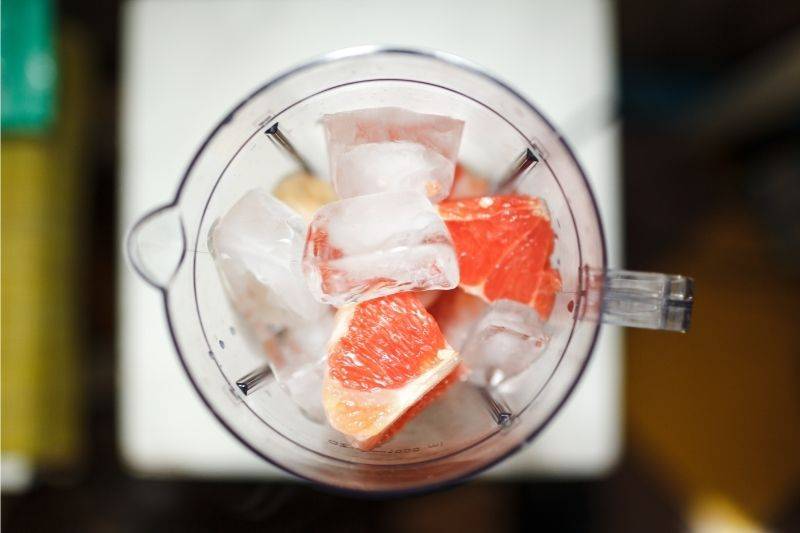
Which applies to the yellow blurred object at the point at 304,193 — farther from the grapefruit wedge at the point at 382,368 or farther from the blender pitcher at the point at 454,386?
the grapefruit wedge at the point at 382,368

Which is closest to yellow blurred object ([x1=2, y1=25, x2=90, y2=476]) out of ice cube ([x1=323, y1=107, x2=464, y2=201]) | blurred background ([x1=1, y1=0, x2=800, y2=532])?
blurred background ([x1=1, y1=0, x2=800, y2=532])

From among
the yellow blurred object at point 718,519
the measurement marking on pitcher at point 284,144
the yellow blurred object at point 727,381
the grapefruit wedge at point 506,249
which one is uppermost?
the measurement marking on pitcher at point 284,144

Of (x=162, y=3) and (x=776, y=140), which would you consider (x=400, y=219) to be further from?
(x=776, y=140)

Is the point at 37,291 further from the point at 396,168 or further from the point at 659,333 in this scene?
the point at 659,333

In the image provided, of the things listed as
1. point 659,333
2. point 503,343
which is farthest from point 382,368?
point 659,333

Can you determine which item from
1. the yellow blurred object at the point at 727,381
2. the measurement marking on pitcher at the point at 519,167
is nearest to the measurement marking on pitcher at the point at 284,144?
the measurement marking on pitcher at the point at 519,167

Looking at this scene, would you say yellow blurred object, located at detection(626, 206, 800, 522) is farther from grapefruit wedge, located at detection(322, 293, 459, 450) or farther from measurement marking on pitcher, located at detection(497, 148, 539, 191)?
grapefruit wedge, located at detection(322, 293, 459, 450)
